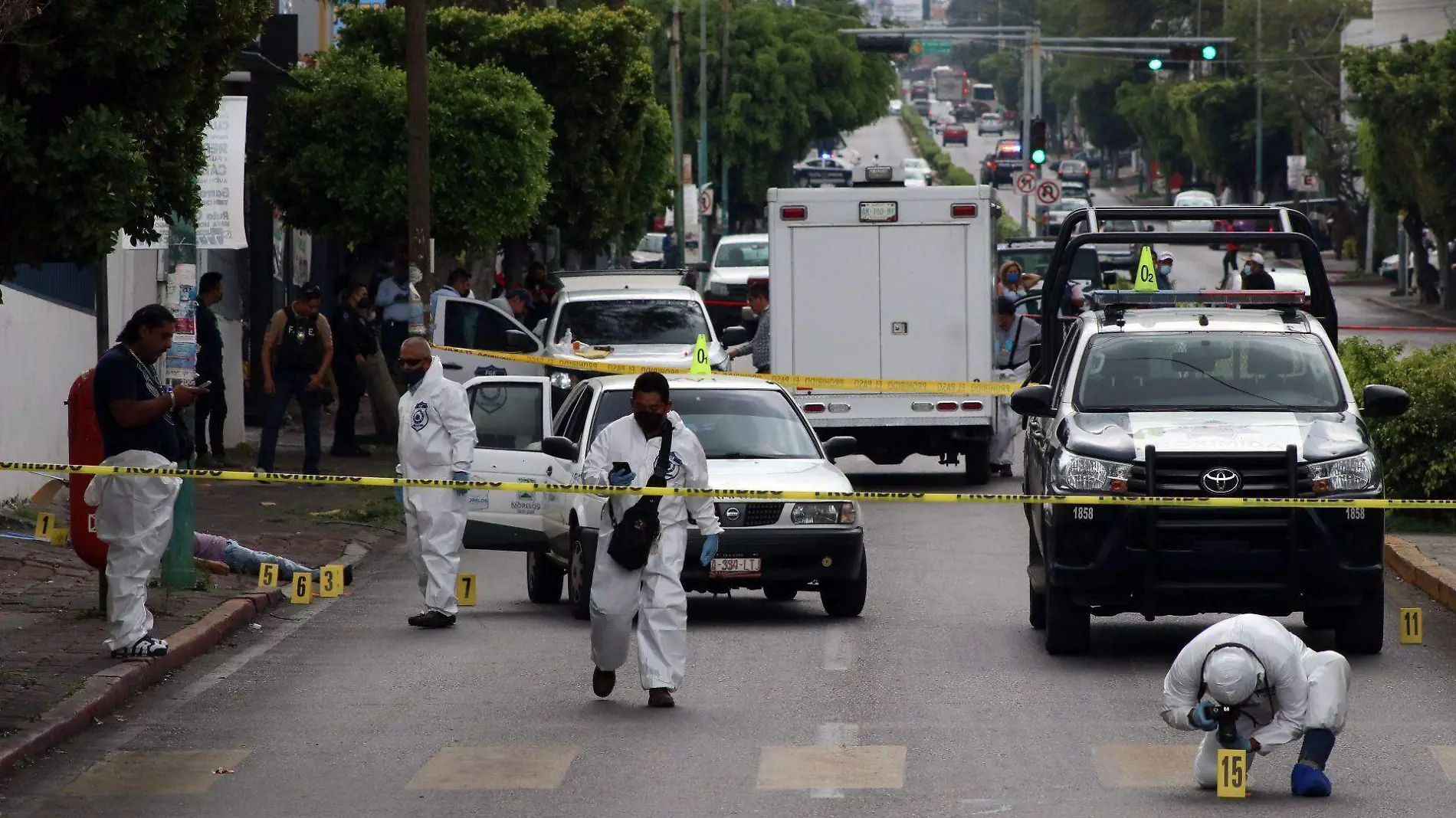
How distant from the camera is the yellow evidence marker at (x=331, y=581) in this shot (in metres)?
14.6

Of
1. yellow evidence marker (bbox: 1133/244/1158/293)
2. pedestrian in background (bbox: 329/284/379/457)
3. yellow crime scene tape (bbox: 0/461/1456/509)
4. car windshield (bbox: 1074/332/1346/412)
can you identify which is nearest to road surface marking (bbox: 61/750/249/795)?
yellow crime scene tape (bbox: 0/461/1456/509)

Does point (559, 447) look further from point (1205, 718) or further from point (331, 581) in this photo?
point (1205, 718)

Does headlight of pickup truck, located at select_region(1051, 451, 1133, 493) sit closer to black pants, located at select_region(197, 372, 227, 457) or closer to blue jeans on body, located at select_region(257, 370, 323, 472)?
blue jeans on body, located at select_region(257, 370, 323, 472)

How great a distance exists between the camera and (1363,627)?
39.6 feet

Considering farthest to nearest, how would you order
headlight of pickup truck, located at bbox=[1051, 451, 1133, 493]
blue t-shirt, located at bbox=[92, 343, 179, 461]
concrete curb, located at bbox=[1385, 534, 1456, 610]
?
1. concrete curb, located at bbox=[1385, 534, 1456, 610]
2. headlight of pickup truck, located at bbox=[1051, 451, 1133, 493]
3. blue t-shirt, located at bbox=[92, 343, 179, 461]

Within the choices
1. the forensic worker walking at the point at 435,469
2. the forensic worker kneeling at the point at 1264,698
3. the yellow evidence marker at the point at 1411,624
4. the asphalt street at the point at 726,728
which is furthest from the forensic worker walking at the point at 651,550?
the yellow evidence marker at the point at 1411,624

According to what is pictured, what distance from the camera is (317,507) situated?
19.4 m

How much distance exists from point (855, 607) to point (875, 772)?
15.0ft

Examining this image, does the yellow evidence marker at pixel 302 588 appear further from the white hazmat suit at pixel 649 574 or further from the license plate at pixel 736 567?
the white hazmat suit at pixel 649 574

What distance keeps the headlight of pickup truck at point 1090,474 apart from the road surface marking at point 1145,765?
225 cm

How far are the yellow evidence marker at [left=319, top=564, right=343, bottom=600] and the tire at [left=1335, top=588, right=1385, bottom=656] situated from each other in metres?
6.24

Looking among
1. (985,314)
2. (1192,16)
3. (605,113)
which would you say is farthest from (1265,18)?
(985,314)

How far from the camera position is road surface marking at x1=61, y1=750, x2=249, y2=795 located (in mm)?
9055

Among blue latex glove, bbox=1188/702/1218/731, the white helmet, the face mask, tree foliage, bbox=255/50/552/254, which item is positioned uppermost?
tree foliage, bbox=255/50/552/254
